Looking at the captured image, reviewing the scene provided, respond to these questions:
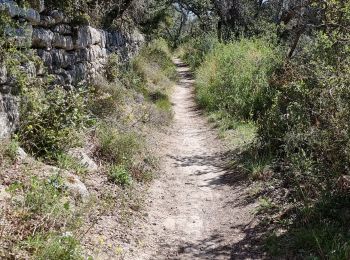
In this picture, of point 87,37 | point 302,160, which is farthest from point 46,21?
point 302,160

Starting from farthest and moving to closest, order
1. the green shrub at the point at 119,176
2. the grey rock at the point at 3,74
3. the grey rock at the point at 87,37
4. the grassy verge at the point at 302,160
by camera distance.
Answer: the grey rock at the point at 87,37, the green shrub at the point at 119,176, the grey rock at the point at 3,74, the grassy verge at the point at 302,160

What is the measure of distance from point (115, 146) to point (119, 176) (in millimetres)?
787

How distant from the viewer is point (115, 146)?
6.66 metres

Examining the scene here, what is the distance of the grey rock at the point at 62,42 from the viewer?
22.9 ft

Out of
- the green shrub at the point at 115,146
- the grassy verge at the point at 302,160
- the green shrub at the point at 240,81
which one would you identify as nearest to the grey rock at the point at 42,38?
the green shrub at the point at 115,146

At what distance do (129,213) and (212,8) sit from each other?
65.5 feet

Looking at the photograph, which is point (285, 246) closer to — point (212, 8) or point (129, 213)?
point (129, 213)

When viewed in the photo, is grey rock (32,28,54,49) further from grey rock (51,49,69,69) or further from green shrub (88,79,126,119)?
green shrub (88,79,126,119)

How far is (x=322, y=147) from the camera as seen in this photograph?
17.7ft

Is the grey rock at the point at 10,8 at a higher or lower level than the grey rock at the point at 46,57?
higher

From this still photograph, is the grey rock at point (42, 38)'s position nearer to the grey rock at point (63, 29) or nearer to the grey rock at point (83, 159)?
the grey rock at point (63, 29)

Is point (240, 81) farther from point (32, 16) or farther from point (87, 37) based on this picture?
point (32, 16)

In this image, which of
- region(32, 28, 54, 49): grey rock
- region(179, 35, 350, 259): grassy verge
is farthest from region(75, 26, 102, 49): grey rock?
region(179, 35, 350, 259): grassy verge

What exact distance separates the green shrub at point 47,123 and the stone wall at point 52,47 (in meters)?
0.19
